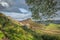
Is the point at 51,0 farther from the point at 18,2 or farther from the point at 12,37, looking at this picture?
the point at 18,2

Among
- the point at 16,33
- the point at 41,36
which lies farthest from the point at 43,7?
the point at 41,36

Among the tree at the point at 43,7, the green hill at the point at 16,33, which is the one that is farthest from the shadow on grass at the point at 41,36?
the tree at the point at 43,7

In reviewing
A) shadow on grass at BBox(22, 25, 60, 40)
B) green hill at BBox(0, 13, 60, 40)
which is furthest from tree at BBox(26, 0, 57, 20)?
shadow on grass at BBox(22, 25, 60, 40)

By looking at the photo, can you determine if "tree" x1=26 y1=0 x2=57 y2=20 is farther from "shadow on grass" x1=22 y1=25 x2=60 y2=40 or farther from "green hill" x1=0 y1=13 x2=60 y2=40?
"shadow on grass" x1=22 y1=25 x2=60 y2=40

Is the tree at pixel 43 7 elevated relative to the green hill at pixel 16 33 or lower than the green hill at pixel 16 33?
elevated

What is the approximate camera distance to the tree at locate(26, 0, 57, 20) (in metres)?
7.44

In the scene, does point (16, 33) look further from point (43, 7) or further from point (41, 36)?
point (43, 7)

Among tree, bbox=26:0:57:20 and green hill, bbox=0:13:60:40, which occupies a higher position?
tree, bbox=26:0:57:20

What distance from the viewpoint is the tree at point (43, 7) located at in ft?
24.4

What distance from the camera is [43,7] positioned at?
7.46m

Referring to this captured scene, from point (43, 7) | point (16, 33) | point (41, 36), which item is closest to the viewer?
point (43, 7)

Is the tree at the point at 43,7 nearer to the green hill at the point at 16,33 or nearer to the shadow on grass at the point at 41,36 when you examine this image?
the green hill at the point at 16,33

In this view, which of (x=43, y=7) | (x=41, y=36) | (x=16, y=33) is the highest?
(x=43, y=7)

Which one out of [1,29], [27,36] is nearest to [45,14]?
[27,36]
